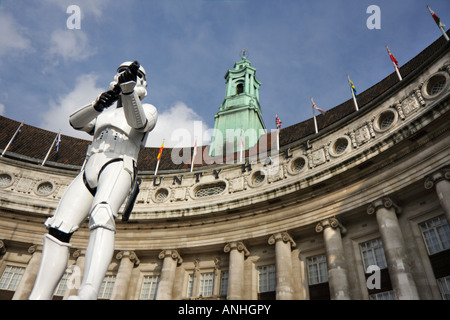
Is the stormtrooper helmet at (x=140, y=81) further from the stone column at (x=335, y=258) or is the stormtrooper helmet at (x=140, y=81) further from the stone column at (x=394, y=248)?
the stone column at (x=335, y=258)

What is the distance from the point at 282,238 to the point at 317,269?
2.60 meters

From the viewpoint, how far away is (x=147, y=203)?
25.8m

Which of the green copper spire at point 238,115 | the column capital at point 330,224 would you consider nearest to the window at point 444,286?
the column capital at point 330,224

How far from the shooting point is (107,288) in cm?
2312

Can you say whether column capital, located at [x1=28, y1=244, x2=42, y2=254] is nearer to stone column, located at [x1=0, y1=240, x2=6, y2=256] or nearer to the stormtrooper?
stone column, located at [x1=0, y1=240, x2=6, y2=256]

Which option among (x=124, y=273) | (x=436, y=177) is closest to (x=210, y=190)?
(x=124, y=273)

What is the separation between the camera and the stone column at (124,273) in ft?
71.3

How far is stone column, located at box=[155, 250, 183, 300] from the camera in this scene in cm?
2116

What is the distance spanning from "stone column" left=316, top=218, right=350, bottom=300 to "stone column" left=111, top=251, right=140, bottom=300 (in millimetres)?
13002

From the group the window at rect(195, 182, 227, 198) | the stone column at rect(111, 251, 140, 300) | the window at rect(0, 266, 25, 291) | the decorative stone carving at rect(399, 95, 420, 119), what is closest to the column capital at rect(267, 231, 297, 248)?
the window at rect(195, 182, 227, 198)

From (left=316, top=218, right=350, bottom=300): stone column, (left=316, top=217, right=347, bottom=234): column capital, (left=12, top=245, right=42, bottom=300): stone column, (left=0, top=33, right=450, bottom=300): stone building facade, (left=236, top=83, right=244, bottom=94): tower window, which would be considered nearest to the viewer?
(left=0, top=33, right=450, bottom=300): stone building facade

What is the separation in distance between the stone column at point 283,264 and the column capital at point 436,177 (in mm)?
8016
